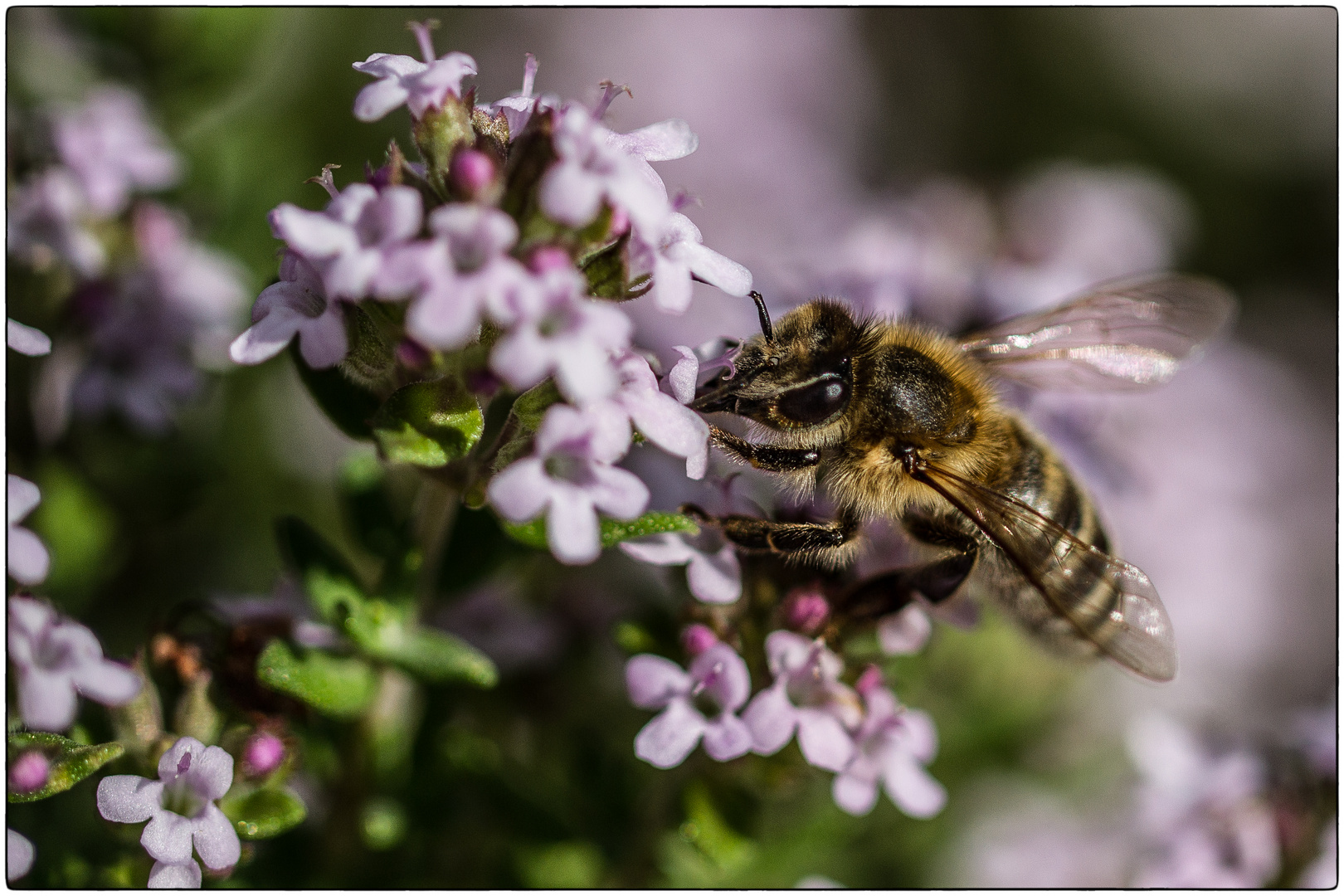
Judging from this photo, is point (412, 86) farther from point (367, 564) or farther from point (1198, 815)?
point (1198, 815)

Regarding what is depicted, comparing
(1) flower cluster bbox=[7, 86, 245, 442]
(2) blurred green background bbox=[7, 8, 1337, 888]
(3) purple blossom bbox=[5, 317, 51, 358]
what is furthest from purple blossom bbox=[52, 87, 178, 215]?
(3) purple blossom bbox=[5, 317, 51, 358]

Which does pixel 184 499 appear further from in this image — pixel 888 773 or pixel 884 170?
pixel 884 170

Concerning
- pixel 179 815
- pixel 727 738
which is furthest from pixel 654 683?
pixel 179 815

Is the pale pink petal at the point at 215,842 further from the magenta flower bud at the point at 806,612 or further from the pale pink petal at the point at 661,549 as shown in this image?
the magenta flower bud at the point at 806,612

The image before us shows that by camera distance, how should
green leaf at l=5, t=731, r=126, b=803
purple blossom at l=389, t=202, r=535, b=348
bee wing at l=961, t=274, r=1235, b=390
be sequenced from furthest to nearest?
bee wing at l=961, t=274, r=1235, b=390
green leaf at l=5, t=731, r=126, b=803
purple blossom at l=389, t=202, r=535, b=348

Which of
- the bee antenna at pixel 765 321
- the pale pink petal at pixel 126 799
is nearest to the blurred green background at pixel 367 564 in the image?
the pale pink petal at pixel 126 799

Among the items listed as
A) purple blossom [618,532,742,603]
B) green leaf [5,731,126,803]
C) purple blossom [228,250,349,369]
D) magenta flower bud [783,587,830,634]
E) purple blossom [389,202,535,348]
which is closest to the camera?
purple blossom [389,202,535,348]

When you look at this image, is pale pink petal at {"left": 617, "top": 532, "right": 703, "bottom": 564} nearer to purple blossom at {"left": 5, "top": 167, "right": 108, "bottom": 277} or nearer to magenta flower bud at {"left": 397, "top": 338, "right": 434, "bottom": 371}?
magenta flower bud at {"left": 397, "top": 338, "right": 434, "bottom": 371}
